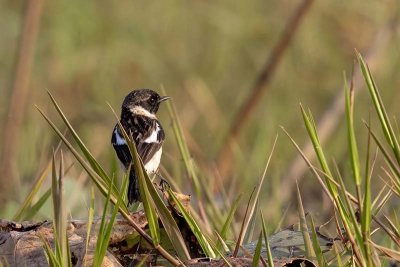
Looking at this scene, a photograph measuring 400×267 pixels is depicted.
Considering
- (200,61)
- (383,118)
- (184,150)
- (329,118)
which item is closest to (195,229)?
(383,118)

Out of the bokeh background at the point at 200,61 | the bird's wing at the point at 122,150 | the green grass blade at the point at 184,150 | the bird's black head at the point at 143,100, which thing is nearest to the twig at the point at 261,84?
the bokeh background at the point at 200,61

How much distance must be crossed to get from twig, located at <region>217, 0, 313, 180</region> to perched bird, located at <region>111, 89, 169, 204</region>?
120 cm

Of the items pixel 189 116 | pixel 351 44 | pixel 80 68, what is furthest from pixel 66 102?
pixel 351 44

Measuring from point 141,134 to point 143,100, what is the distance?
0.69m

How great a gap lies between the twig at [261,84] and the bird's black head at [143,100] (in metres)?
1.13

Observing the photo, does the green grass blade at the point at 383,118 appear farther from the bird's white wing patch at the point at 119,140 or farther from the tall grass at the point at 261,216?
the bird's white wing patch at the point at 119,140

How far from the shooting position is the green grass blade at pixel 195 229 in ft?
8.68

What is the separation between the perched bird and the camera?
398 centimetres

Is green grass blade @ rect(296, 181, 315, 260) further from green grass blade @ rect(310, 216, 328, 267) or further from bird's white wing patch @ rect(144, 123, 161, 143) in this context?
bird's white wing patch @ rect(144, 123, 161, 143)

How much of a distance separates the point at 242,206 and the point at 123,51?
279 centimetres

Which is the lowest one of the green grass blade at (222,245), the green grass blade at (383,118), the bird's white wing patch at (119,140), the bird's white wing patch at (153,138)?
the bird's white wing patch at (153,138)

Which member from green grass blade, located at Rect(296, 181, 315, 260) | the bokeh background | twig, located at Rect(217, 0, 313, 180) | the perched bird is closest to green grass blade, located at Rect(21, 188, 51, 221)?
the perched bird

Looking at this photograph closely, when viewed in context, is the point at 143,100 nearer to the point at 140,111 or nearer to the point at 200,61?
the point at 140,111

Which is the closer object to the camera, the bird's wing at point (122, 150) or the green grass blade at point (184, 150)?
the green grass blade at point (184, 150)
